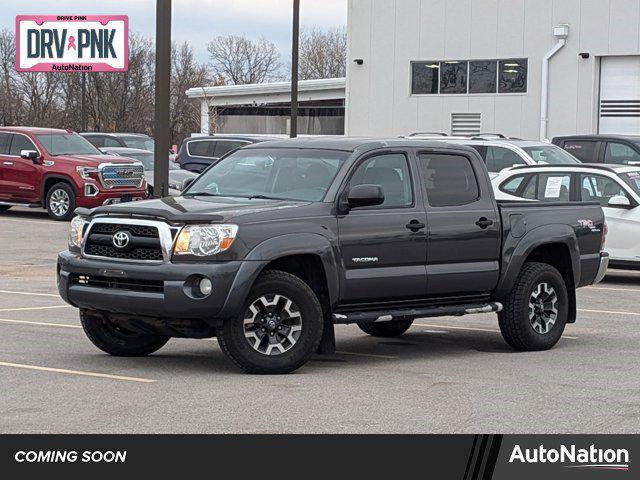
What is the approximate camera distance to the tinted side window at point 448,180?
11.8 metres

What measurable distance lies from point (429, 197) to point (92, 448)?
217 inches

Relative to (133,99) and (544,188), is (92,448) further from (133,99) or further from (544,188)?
(133,99)

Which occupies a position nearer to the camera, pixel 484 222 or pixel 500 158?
pixel 484 222

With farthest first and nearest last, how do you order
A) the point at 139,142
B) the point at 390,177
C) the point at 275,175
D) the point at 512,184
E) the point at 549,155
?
the point at 139,142 < the point at 549,155 < the point at 512,184 < the point at 390,177 < the point at 275,175

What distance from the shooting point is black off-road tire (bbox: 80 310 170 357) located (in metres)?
11.3

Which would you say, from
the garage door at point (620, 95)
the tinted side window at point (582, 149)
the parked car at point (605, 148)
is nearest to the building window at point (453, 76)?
the garage door at point (620, 95)

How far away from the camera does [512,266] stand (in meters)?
12.0

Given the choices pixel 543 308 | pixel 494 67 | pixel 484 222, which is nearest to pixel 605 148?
pixel 543 308

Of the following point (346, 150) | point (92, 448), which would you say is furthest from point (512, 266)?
point (92, 448)

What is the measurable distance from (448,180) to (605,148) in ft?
48.3

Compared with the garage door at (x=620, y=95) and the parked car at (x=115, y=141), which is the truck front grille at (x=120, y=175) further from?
the garage door at (x=620, y=95)

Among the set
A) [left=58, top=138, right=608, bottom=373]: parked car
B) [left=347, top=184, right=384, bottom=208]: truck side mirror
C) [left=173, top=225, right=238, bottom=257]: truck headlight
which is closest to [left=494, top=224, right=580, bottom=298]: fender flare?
[left=58, top=138, right=608, bottom=373]: parked car

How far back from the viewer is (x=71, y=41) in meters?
50.1

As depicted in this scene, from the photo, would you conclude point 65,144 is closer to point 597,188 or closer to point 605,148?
point 605,148
